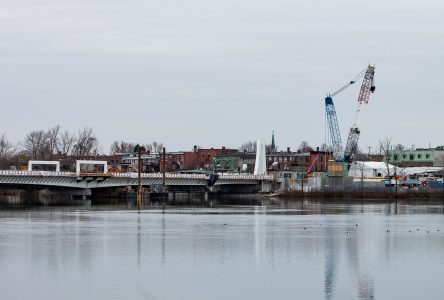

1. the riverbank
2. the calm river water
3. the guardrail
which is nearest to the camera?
the calm river water

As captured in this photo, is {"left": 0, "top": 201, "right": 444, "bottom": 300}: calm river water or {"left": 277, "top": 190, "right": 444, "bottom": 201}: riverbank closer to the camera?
{"left": 0, "top": 201, "right": 444, "bottom": 300}: calm river water

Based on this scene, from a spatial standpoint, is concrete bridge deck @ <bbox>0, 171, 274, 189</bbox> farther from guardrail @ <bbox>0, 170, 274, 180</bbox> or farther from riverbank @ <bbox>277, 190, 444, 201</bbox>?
riverbank @ <bbox>277, 190, 444, 201</bbox>

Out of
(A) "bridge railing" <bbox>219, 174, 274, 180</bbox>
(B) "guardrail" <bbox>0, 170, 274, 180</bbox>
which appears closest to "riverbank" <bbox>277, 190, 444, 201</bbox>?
(A) "bridge railing" <bbox>219, 174, 274, 180</bbox>

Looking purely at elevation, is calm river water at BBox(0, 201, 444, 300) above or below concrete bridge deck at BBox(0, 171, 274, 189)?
below

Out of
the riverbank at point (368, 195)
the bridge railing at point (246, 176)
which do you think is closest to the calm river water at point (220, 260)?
the riverbank at point (368, 195)

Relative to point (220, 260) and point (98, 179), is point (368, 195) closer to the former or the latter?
point (98, 179)

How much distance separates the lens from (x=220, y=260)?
47.7m

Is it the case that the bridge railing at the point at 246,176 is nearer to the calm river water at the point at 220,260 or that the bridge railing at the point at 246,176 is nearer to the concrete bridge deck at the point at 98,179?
the concrete bridge deck at the point at 98,179

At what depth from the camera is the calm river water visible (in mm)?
37500

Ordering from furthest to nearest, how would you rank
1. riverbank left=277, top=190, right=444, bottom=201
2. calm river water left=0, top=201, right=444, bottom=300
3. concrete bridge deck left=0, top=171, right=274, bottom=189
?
riverbank left=277, top=190, right=444, bottom=201, concrete bridge deck left=0, top=171, right=274, bottom=189, calm river water left=0, top=201, right=444, bottom=300

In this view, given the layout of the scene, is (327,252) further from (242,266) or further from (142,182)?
(142,182)

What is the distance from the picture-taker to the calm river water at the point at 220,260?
37.5m

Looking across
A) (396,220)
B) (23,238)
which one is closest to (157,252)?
(23,238)

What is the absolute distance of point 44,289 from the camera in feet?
123
